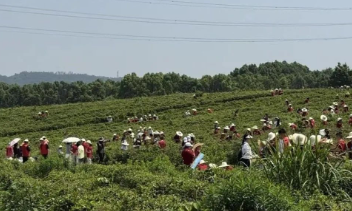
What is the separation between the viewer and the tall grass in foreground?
7.73 m

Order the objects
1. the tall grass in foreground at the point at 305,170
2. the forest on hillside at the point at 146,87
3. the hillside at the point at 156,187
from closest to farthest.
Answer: the hillside at the point at 156,187, the tall grass in foreground at the point at 305,170, the forest on hillside at the point at 146,87

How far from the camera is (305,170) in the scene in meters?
7.82

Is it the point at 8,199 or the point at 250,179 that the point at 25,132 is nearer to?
the point at 8,199

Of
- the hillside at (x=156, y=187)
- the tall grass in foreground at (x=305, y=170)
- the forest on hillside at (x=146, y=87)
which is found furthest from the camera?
Result: the forest on hillside at (x=146, y=87)

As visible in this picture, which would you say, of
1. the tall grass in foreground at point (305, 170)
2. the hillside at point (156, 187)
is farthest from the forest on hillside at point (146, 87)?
the tall grass in foreground at point (305, 170)

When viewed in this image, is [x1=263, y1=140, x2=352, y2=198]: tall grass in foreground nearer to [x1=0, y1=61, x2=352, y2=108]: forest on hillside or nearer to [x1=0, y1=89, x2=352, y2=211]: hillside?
[x1=0, y1=89, x2=352, y2=211]: hillside

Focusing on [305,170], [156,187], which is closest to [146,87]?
[156,187]

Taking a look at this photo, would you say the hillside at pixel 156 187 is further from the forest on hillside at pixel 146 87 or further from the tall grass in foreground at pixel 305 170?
the forest on hillside at pixel 146 87

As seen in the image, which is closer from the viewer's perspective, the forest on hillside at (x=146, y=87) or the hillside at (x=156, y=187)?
the hillside at (x=156, y=187)

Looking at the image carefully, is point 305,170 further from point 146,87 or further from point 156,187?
point 146,87

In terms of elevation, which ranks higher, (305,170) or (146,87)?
(305,170)

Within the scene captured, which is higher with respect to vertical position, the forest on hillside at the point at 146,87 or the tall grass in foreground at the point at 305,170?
the tall grass in foreground at the point at 305,170

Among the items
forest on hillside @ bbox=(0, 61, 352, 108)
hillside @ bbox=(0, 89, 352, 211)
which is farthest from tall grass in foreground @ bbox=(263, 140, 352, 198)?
forest on hillside @ bbox=(0, 61, 352, 108)

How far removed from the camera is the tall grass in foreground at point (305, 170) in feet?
25.3
